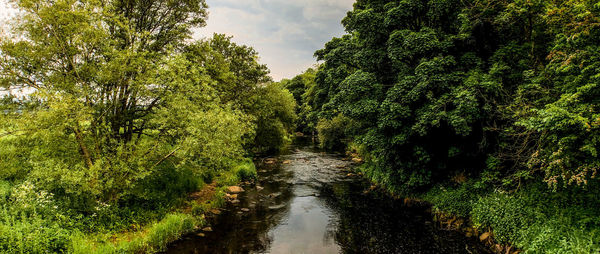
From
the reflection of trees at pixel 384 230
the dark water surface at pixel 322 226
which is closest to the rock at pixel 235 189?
the dark water surface at pixel 322 226

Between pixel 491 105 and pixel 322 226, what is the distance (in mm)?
11624

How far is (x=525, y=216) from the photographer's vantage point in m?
11.0

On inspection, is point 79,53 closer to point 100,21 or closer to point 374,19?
point 100,21

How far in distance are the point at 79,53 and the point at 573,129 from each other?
21.3 m

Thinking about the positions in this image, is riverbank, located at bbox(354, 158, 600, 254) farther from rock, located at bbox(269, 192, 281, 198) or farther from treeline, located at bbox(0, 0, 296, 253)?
treeline, located at bbox(0, 0, 296, 253)

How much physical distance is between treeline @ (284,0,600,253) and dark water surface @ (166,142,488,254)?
6.96 feet

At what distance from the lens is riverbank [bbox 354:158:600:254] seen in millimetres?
9078

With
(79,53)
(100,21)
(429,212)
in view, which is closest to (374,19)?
(429,212)

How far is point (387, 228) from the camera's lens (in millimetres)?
15070

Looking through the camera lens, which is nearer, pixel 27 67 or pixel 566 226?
pixel 566 226

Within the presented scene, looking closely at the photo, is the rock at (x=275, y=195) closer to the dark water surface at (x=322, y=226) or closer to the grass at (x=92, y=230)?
the dark water surface at (x=322, y=226)

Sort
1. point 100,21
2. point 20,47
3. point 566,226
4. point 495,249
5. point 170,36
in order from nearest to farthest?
point 566,226, point 20,47, point 495,249, point 100,21, point 170,36

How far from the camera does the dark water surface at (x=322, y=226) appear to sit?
A: 1293 cm

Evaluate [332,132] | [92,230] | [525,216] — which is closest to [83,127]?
[92,230]
